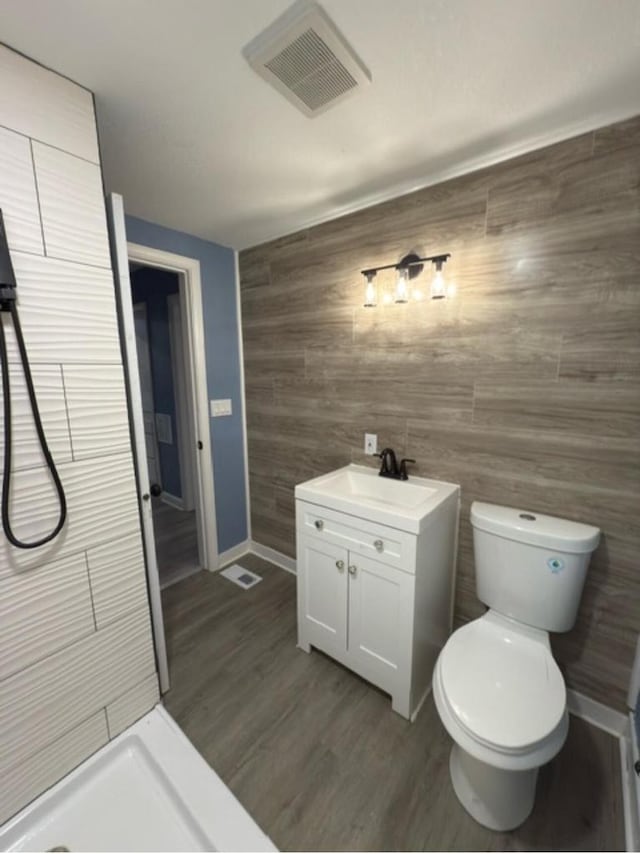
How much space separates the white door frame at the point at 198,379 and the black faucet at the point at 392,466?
1284 mm

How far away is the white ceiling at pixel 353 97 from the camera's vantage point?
2.89 ft

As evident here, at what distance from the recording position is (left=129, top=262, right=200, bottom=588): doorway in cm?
325

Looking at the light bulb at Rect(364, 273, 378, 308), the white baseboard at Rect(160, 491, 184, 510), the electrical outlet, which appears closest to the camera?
the light bulb at Rect(364, 273, 378, 308)

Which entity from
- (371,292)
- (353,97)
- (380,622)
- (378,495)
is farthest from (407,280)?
(380,622)

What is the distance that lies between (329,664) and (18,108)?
96.8 inches

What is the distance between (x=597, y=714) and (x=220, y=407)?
8.47 ft

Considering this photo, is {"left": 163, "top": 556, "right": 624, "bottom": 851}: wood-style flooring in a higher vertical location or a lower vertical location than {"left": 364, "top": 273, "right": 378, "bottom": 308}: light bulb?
lower

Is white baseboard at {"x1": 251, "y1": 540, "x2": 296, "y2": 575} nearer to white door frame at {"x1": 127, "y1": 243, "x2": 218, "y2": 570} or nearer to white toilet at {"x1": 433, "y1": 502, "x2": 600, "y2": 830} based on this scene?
white door frame at {"x1": 127, "y1": 243, "x2": 218, "y2": 570}

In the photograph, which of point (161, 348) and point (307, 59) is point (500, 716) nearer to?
point (307, 59)

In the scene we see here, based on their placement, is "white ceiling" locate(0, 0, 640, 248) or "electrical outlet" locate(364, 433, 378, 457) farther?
"electrical outlet" locate(364, 433, 378, 457)

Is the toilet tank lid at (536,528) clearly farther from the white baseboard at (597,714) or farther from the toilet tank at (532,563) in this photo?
the white baseboard at (597,714)

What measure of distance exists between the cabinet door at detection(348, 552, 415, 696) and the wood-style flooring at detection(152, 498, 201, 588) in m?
1.49

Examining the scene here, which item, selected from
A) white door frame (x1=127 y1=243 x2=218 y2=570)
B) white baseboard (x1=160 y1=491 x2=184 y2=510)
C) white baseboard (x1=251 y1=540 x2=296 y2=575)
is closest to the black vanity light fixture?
white door frame (x1=127 y1=243 x2=218 y2=570)

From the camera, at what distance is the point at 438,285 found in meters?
1.61
